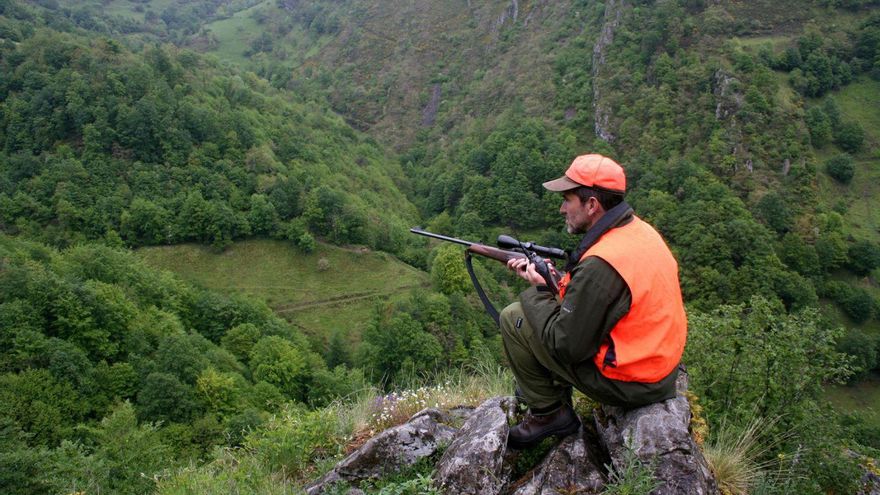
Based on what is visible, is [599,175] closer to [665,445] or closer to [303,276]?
[665,445]

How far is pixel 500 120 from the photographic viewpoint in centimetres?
10481

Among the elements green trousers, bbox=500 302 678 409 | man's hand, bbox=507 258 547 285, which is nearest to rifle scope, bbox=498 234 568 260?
man's hand, bbox=507 258 547 285

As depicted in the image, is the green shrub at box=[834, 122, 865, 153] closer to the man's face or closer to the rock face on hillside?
the rock face on hillside

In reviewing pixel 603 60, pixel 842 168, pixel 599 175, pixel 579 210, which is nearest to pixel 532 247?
pixel 579 210

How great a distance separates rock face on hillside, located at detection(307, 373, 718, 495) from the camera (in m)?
3.92

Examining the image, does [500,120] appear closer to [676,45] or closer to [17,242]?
[676,45]

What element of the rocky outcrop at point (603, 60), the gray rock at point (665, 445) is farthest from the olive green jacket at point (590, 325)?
the rocky outcrop at point (603, 60)

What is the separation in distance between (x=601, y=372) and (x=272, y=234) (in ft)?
230

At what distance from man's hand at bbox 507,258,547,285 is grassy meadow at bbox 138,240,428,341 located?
5255 centimetres

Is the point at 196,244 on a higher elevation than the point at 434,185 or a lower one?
higher

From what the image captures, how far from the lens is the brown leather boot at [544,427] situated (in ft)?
15.0

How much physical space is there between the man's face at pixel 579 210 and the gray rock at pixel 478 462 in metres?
1.93

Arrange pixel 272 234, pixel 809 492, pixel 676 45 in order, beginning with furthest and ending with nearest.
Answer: pixel 676 45
pixel 272 234
pixel 809 492

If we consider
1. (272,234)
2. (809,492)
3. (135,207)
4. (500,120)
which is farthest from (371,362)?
(500,120)
